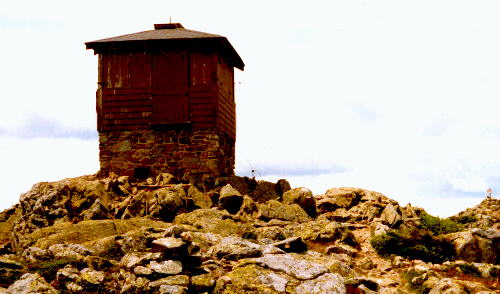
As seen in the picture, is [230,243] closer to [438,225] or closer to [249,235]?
[249,235]

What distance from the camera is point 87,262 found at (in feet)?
40.7

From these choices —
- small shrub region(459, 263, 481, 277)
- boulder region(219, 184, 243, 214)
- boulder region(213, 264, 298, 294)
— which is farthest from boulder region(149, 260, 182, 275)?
small shrub region(459, 263, 481, 277)

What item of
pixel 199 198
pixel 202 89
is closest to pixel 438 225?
pixel 199 198

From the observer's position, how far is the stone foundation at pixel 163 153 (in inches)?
871

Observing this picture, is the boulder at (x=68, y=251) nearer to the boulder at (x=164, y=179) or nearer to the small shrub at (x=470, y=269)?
the boulder at (x=164, y=179)

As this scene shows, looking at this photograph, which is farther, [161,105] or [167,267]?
[161,105]

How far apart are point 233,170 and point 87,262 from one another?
1427cm

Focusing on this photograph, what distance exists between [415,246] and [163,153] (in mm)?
11929

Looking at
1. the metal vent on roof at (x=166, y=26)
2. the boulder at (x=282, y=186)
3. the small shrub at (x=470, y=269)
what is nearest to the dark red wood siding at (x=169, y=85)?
the metal vent on roof at (x=166, y=26)

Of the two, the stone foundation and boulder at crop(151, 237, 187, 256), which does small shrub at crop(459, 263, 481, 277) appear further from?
the stone foundation

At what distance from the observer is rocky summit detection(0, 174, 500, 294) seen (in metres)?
11.4

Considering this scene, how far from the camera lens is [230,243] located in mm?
13719

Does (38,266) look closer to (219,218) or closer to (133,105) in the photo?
(219,218)

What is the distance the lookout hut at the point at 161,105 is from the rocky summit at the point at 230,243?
100 centimetres
